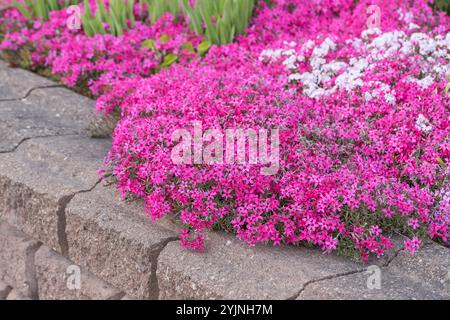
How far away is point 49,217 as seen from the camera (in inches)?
128

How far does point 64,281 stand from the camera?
3271 millimetres

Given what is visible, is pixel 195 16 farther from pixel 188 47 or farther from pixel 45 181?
pixel 45 181

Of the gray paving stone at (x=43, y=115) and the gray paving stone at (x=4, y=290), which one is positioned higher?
the gray paving stone at (x=43, y=115)

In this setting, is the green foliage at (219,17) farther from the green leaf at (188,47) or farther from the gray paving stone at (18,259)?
the gray paving stone at (18,259)

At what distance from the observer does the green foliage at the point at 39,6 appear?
18.4ft

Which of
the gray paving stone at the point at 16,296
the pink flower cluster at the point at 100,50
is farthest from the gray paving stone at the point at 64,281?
the pink flower cluster at the point at 100,50

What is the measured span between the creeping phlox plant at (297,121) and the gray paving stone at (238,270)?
0.20 ft

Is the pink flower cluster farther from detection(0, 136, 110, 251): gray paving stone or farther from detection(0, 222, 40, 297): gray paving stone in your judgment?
detection(0, 222, 40, 297): gray paving stone

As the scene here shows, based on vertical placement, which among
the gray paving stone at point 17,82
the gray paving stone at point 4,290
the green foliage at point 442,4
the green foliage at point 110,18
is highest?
the green foliage at point 110,18

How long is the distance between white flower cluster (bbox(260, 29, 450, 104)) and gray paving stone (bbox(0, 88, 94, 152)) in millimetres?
1312

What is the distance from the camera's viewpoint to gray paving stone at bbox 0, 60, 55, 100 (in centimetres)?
460

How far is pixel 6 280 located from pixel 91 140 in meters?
0.95

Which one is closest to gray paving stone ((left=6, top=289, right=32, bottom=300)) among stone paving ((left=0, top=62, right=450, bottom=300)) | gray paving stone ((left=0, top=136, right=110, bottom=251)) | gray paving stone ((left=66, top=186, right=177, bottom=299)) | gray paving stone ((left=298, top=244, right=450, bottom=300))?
stone paving ((left=0, top=62, right=450, bottom=300))

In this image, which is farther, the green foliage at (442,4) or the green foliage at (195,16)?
the green foliage at (442,4)
